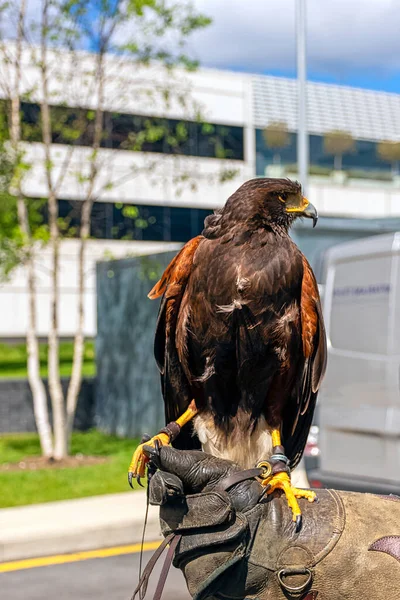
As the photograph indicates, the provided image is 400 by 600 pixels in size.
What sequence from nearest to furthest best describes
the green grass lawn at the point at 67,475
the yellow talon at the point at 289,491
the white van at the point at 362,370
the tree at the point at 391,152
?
the yellow talon at the point at 289,491 < the white van at the point at 362,370 < the green grass lawn at the point at 67,475 < the tree at the point at 391,152

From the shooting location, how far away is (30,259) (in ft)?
37.1

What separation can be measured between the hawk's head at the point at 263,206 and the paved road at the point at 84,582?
347 cm

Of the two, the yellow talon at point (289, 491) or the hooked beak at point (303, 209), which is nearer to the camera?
the yellow talon at point (289, 491)

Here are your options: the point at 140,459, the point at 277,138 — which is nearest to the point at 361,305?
the point at 140,459

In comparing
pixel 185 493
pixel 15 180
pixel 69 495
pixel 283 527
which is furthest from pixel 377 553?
pixel 15 180

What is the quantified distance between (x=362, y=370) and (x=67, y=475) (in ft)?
14.7

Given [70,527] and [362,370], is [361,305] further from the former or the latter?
[70,527]

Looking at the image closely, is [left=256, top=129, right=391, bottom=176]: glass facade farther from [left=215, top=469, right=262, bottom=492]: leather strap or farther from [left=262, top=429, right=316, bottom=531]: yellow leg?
[left=215, top=469, right=262, bottom=492]: leather strap

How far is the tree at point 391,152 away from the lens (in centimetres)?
1694

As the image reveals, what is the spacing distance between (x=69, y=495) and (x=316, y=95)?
2143 centimetres

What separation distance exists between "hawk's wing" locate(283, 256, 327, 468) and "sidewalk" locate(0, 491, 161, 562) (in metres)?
3.34

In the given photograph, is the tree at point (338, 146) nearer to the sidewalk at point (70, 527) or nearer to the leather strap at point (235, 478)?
the sidewalk at point (70, 527)

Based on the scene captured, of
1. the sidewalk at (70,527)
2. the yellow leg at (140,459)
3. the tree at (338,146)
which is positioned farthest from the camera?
the tree at (338,146)

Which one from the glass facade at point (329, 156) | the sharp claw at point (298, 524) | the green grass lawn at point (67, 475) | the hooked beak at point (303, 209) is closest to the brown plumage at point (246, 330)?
the hooked beak at point (303, 209)
